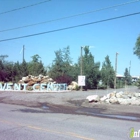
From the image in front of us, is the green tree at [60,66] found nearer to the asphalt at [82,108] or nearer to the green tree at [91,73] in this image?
the green tree at [91,73]

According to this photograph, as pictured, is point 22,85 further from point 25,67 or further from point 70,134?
point 70,134

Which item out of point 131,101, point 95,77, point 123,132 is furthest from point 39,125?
point 95,77

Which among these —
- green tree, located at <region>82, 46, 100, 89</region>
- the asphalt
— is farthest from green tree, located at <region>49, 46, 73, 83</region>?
the asphalt

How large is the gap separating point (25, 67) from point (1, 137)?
44891 mm

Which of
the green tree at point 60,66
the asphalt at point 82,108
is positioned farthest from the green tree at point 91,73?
the asphalt at point 82,108

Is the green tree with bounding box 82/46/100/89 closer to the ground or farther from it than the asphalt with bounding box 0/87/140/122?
farther from it

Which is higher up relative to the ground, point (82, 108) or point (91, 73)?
point (91, 73)

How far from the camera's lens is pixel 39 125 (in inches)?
405

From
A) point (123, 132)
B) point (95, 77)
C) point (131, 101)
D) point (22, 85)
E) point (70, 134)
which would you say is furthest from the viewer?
point (95, 77)

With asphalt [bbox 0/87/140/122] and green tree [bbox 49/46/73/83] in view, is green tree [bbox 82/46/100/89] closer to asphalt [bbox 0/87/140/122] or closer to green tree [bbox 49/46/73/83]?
green tree [bbox 49/46/73/83]

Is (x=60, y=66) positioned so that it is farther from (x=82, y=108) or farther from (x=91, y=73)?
(x=82, y=108)

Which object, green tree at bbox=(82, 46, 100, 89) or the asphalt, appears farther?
green tree at bbox=(82, 46, 100, 89)

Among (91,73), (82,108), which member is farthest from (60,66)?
(82,108)

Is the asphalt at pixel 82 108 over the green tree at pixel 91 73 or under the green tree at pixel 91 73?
under
